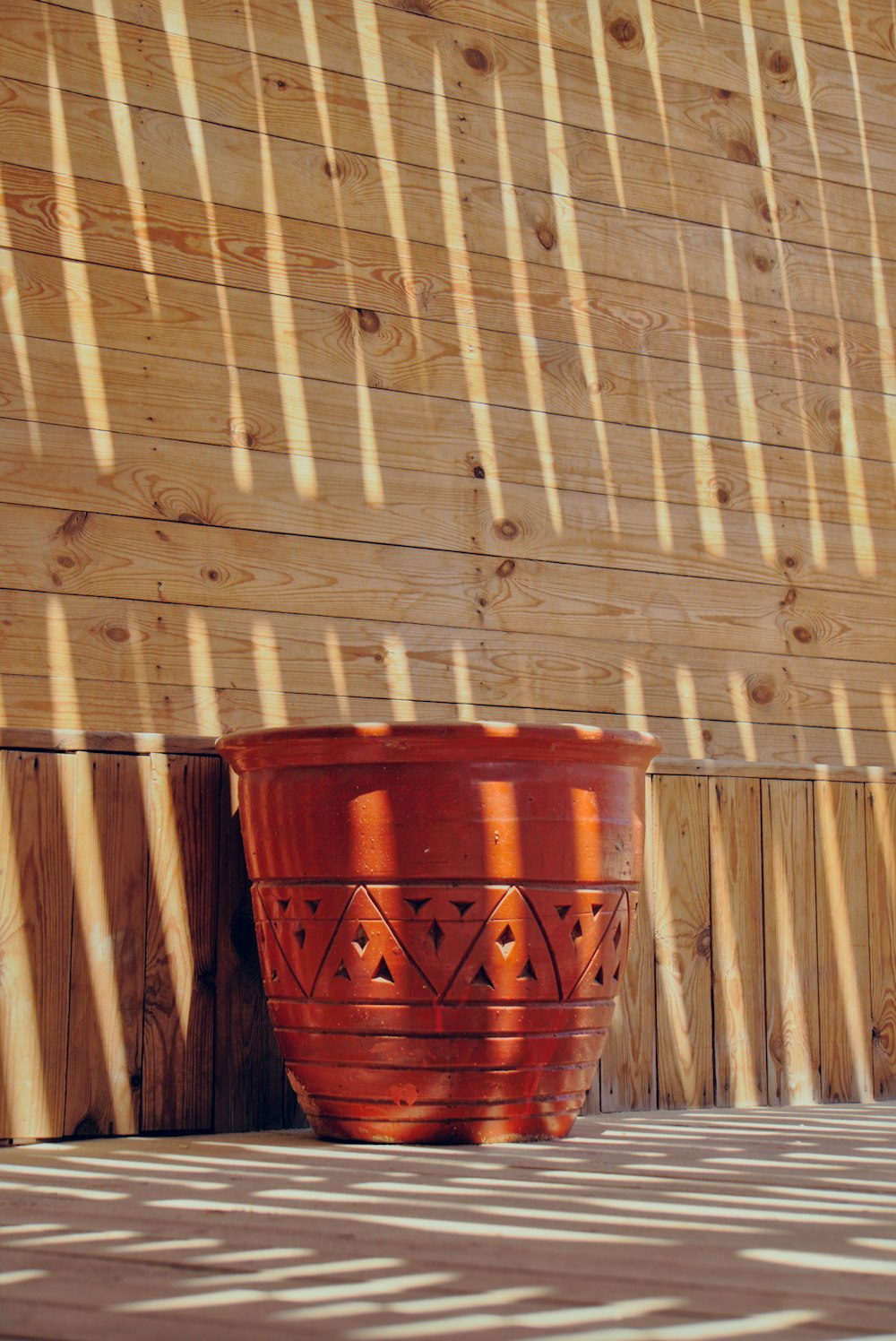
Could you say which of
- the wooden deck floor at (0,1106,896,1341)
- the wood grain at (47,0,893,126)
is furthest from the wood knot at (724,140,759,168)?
the wooden deck floor at (0,1106,896,1341)

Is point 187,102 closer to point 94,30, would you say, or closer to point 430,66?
point 94,30

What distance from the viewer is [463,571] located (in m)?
2.76

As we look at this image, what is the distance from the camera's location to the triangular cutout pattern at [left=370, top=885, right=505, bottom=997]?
1888 millimetres

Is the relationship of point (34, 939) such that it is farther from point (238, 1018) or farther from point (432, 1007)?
point (432, 1007)

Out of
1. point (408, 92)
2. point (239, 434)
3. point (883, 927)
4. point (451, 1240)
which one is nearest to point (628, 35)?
point (408, 92)

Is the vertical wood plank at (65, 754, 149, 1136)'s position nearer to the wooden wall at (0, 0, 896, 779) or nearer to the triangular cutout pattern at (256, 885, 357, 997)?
the wooden wall at (0, 0, 896, 779)

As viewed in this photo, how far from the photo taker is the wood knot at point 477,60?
9.50ft

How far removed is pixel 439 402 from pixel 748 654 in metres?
0.77

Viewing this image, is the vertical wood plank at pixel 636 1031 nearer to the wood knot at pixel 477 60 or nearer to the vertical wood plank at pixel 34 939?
the vertical wood plank at pixel 34 939

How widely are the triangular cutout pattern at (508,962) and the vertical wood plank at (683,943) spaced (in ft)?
1.64

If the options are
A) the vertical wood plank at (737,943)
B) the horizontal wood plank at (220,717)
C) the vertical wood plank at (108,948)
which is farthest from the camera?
the vertical wood plank at (737,943)

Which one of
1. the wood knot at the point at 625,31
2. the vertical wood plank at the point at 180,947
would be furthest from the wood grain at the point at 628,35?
the vertical wood plank at the point at 180,947

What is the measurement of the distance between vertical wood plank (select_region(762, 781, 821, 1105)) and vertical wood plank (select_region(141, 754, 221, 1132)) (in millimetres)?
899

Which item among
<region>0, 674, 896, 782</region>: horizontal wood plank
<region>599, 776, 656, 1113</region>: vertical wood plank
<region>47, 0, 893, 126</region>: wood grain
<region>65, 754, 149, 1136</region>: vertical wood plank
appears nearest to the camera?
<region>65, 754, 149, 1136</region>: vertical wood plank
